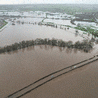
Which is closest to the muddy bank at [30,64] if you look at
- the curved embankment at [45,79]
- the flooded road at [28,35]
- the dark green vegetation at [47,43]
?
the curved embankment at [45,79]

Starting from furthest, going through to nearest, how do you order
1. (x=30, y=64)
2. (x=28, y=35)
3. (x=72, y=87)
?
(x=28, y=35), (x=30, y=64), (x=72, y=87)

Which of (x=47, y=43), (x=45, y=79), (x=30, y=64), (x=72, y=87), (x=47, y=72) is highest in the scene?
(x=47, y=43)

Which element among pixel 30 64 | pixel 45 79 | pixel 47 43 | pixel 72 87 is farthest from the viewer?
pixel 47 43

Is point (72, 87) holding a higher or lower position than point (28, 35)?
lower

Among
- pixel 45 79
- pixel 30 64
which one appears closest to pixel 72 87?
pixel 45 79

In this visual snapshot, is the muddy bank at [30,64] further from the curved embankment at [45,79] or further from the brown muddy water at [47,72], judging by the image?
the curved embankment at [45,79]

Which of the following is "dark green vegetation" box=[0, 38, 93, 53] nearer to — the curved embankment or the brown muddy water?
the brown muddy water

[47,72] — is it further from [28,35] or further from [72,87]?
[28,35]

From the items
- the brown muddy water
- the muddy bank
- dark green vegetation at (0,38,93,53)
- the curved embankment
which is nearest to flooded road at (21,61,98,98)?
the brown muddy water
